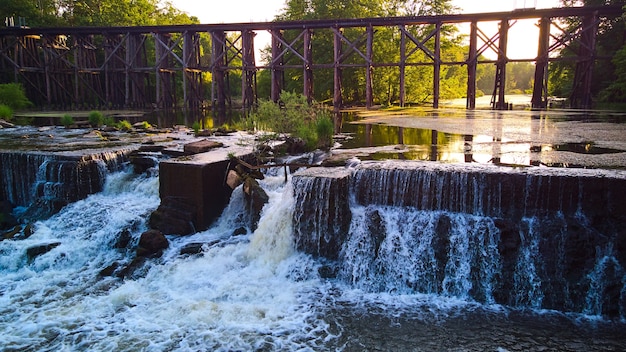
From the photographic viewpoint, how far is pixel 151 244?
8.74 meters

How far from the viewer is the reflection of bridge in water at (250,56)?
83.4ft

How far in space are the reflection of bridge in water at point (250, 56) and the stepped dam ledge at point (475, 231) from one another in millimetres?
19209

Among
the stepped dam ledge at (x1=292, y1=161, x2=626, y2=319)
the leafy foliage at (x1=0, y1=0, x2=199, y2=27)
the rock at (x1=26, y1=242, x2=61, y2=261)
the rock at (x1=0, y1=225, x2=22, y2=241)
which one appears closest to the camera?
the stepped dam ledge at (x1=292, y1=161, x2=626, y2=319)

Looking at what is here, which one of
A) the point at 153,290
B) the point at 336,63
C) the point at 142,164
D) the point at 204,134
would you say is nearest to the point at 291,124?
the point at 142,164

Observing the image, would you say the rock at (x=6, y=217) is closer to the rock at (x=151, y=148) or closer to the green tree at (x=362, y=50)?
the rock at (x=151, y=148)

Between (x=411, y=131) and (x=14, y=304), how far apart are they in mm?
11596

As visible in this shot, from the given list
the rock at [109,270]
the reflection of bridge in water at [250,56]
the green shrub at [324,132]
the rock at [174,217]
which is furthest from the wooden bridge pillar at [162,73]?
the rock at [109,270]

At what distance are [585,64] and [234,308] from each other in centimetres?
2536

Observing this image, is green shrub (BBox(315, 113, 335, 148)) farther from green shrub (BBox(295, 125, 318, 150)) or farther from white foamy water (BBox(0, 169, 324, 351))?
white foamy water (BBox(0, 169, 324, 351))

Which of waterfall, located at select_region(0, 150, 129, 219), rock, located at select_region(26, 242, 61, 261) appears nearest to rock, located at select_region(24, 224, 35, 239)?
waterfall, located at select_region(0, 150, 129, 219)

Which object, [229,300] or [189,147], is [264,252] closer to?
[229,300]

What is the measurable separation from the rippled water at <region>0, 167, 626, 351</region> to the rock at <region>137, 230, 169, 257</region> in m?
0.21

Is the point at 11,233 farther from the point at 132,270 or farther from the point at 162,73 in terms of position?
the point at 162,73

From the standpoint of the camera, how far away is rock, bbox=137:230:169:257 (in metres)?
Answer: 8.63
